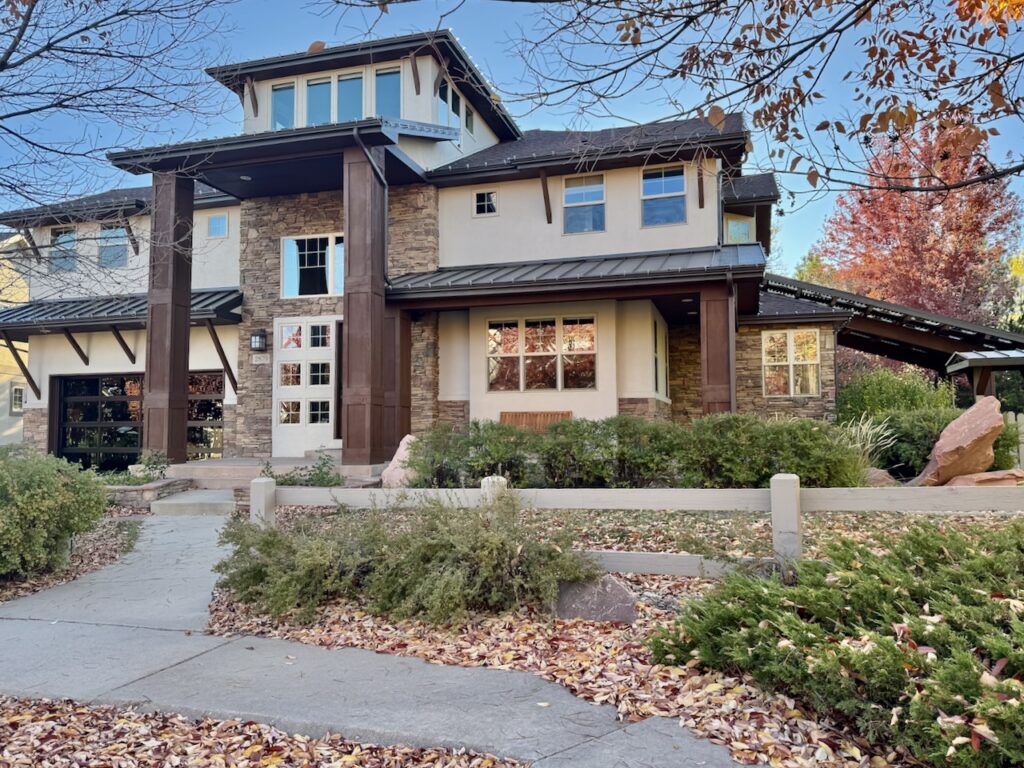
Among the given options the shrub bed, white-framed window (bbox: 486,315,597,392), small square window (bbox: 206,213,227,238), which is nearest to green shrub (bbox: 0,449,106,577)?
the shrub bed

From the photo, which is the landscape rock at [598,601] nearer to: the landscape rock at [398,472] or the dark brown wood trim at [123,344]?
the landscape rock at [398,472]

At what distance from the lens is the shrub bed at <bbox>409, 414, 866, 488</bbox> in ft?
22.6

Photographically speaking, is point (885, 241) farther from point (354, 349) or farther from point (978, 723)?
point (978, 723)

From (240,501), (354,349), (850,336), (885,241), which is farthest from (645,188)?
(885,241)

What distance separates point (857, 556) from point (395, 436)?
373 inches

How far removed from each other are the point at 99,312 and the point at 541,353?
9.30 metres

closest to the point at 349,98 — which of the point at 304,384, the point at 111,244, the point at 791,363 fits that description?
the point at 111,244

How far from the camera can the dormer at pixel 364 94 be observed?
13.8m

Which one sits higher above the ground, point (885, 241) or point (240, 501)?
point (885, 241)

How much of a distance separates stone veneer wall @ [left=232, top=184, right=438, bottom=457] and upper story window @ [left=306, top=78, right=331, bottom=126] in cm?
157

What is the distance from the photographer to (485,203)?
558 inches

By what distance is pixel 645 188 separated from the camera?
13.3 metres

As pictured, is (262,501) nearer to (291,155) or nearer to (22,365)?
(291,155)

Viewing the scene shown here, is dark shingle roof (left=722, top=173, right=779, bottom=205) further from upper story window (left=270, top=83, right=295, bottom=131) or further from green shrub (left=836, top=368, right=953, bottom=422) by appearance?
upper story window (left=270, top=83, right=295, bottom=131)
